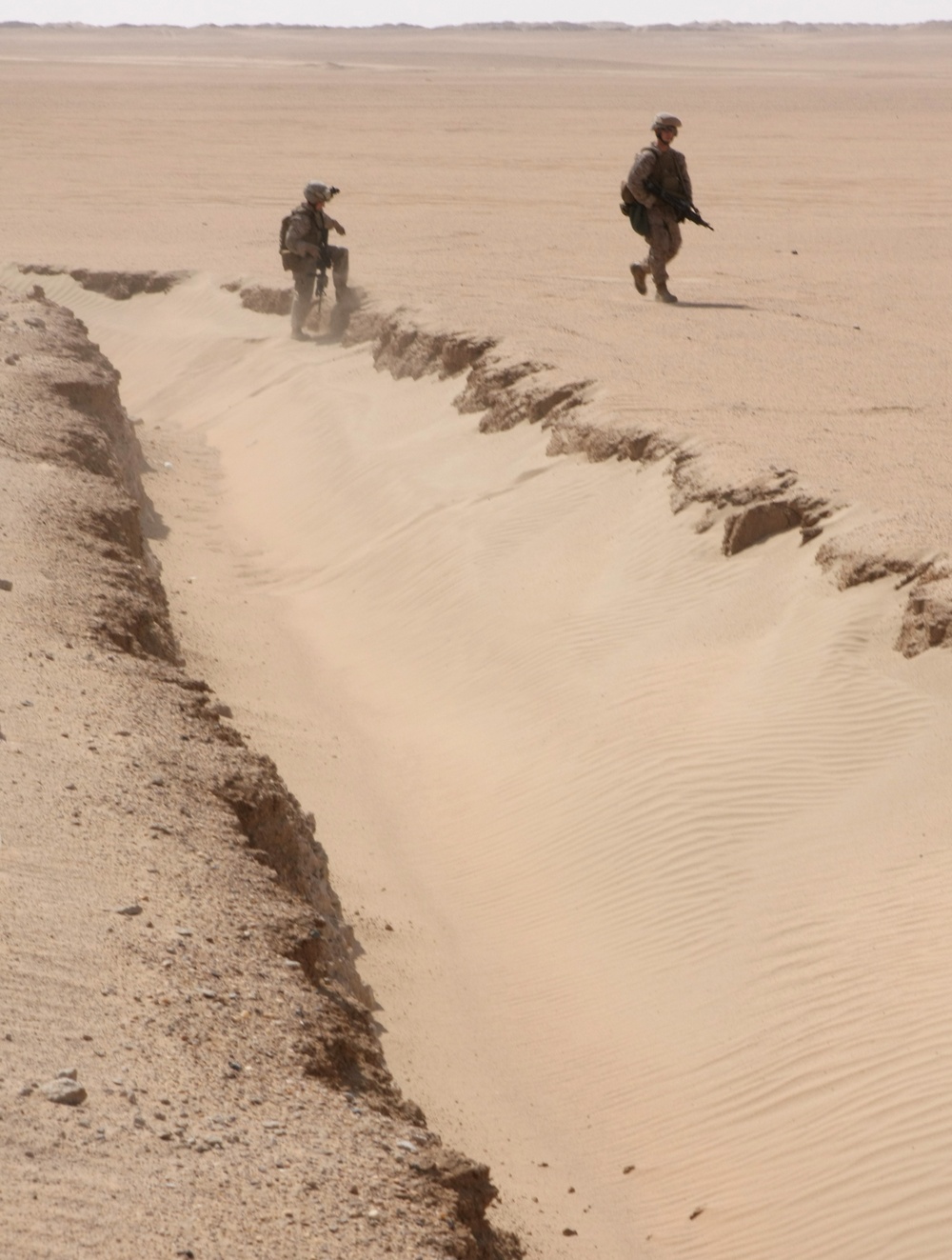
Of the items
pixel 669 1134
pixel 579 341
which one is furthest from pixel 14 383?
pixel 669 1134

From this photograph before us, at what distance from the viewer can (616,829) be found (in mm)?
6762

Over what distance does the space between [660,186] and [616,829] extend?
9458 mm

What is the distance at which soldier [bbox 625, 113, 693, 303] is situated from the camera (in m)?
14.2

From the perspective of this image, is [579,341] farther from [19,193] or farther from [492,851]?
[19,193]

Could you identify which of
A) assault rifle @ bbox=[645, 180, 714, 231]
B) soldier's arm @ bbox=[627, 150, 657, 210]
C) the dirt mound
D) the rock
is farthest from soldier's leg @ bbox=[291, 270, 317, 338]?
the rock

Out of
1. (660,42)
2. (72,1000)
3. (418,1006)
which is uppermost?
(660,42)

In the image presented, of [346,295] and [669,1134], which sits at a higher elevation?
[346,295]

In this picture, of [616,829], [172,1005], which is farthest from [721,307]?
[172,1005]

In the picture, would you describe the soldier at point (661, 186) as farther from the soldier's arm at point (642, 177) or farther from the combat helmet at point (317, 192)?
the combat helmet at point (317, 192)

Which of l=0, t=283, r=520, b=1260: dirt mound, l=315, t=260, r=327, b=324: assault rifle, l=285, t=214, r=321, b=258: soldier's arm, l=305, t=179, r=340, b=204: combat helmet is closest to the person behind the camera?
l=0, t=283, r=520, b=1260: dirt mound

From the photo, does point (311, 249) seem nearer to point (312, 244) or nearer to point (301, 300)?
point (312, 244)

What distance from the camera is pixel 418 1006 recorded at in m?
5.77

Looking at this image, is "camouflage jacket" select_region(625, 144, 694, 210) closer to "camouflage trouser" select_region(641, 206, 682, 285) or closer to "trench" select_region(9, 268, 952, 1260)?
"camouflage trouser" select_region(641, 206, 682, 285)

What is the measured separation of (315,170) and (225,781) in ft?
91.3
